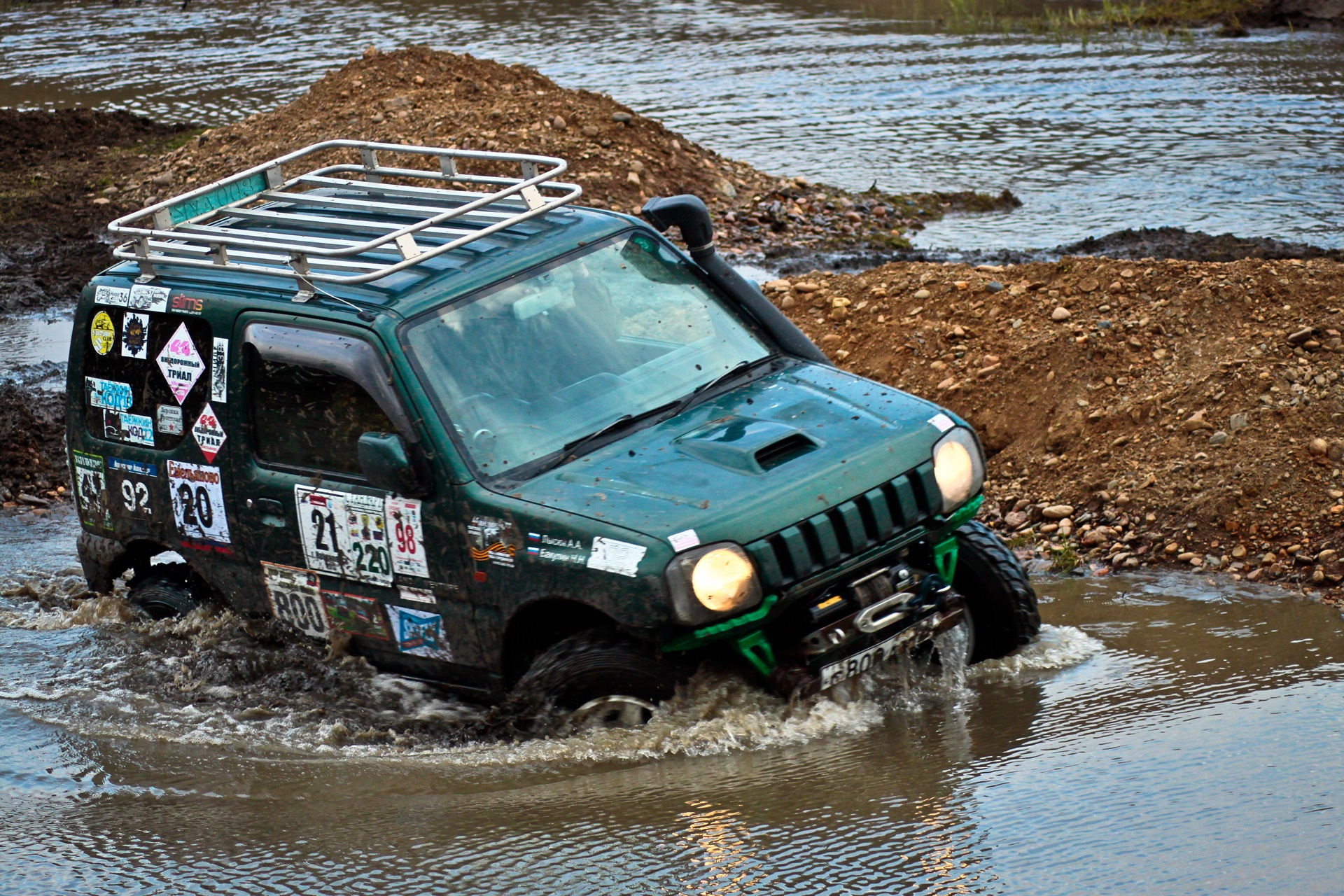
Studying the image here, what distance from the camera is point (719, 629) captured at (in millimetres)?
4871

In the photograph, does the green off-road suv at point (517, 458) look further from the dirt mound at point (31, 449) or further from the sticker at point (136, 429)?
the dirt mound at point (31, 449)

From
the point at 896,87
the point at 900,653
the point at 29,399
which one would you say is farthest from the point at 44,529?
the point at 896,87

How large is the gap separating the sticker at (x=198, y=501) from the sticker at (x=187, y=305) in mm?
593

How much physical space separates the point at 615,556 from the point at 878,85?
74.9 feet

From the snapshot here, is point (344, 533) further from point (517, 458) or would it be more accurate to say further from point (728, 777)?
point (728, 777)

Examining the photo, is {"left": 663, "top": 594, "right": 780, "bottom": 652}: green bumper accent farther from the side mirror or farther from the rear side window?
the rear side window

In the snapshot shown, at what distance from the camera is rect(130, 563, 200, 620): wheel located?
21.5ft

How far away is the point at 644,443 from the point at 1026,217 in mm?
12601

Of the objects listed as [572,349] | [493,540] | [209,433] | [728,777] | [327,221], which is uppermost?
[327,221]

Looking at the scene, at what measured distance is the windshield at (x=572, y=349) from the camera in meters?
5.43

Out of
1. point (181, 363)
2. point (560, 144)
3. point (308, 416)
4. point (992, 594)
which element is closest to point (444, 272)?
point (308, 416)

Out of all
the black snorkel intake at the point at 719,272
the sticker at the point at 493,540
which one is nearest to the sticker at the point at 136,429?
the sticker at the point at 493,540

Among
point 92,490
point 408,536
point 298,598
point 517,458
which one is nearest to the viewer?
point 517,458

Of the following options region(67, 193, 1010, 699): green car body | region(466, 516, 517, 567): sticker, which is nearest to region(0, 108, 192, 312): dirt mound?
region(67, 193, 1010, 699): green car body
